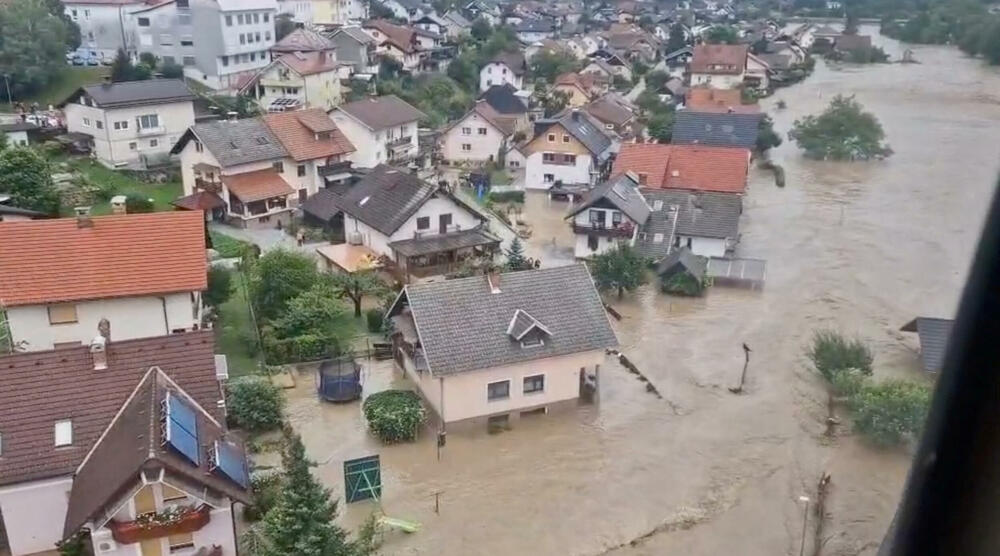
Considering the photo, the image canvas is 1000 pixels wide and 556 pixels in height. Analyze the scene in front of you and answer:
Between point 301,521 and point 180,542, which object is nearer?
point 301,521


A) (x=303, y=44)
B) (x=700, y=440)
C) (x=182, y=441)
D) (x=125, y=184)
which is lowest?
(x=700, y=440)

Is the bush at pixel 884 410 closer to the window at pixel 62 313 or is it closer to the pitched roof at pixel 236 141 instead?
the window at pixel 62 313

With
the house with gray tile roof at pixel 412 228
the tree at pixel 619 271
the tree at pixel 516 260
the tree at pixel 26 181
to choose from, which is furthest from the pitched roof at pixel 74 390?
the tree at pixel 26 181

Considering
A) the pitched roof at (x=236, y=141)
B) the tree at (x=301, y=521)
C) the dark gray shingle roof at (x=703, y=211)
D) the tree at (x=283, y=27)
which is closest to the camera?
the tree at (x=301, y=521)

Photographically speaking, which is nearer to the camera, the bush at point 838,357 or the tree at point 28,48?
the bush at point 838,357

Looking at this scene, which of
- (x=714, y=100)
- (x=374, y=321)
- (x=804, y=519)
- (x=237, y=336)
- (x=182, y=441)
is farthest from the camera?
(x=714, y=100)

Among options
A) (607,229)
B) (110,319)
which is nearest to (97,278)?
(110,319)

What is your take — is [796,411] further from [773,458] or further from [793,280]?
[793,280]

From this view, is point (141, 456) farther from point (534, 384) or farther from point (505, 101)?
point (505, 101)

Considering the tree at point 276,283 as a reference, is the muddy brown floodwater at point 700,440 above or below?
below
